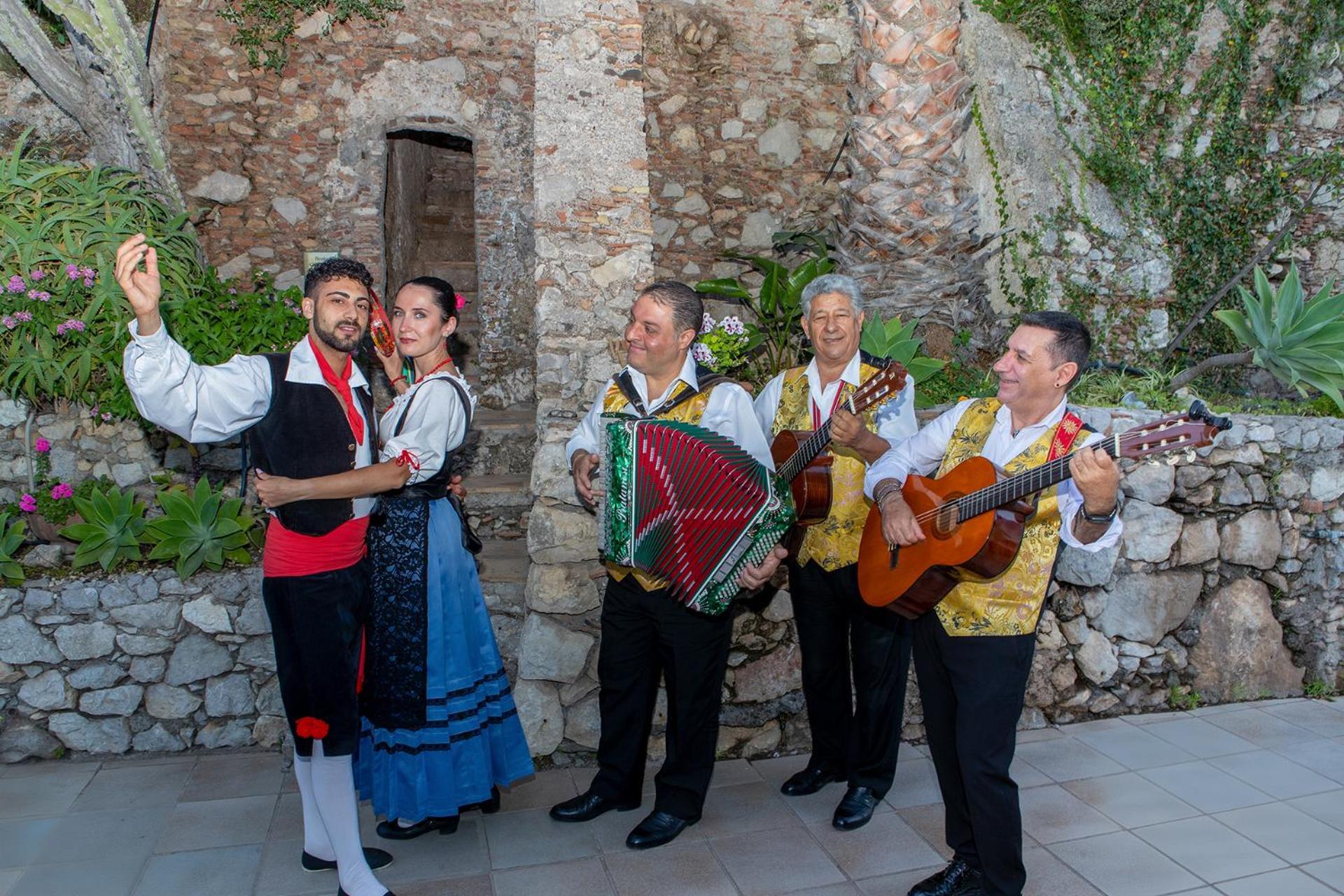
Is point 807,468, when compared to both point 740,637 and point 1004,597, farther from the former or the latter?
point 740,637

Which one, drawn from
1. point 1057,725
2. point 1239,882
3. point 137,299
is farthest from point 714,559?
point 1057,725

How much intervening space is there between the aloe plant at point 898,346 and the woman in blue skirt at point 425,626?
252cm

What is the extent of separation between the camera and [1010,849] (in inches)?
109

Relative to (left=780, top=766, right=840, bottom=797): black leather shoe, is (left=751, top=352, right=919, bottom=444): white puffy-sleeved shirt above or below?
above

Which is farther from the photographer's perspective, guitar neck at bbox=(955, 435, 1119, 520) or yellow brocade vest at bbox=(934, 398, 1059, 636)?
yellow brocade vest at bbox=(934, 398, 1059, 636)

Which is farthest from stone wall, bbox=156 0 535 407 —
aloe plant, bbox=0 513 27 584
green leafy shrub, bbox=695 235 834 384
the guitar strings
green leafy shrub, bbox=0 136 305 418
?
the guitar strings

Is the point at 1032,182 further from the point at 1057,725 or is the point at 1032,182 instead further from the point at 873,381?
the point at 873,381

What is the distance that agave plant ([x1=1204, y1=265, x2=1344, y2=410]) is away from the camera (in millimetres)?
4484

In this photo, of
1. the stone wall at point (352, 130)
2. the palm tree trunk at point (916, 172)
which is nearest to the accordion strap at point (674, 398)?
the palm tree trunk at point (916, 172)

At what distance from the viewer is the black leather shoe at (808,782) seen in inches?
145

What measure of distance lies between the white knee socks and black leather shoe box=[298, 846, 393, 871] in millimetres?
235

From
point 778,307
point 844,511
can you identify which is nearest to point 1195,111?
point 778,307

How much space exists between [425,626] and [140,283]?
1.36 meters

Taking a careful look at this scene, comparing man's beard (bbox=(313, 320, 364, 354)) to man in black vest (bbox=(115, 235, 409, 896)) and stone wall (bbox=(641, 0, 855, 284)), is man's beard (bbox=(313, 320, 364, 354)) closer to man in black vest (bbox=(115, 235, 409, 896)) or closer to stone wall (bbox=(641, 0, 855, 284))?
man in black vest (bbox=(115, 235, 409, 896))
